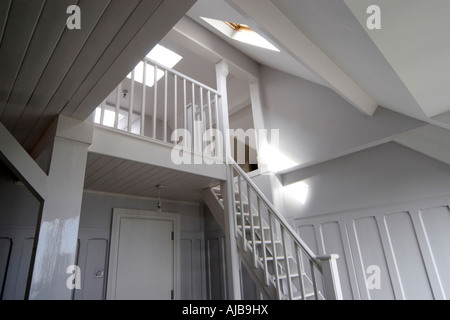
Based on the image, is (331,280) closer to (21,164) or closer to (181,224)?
(21,164)

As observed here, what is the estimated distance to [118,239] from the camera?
10.8 ft

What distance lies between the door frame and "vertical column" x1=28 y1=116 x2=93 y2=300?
1.63 metres

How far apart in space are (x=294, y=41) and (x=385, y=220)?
2003mm

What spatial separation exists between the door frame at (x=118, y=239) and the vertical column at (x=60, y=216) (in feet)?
5.34

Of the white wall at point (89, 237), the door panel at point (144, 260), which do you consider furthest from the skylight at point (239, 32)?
the door panel at point (144, 260)

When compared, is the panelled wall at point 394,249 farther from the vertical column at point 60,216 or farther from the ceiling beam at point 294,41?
the vertical column at point 60,216

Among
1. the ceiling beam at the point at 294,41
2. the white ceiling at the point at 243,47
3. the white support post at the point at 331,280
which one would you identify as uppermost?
the white ceiling at the point at 243,47

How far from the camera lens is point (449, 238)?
7.48ft

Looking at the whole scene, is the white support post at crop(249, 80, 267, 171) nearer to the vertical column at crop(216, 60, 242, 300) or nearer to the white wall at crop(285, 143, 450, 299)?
the vertical column at crop(216, 60, 242, 300)

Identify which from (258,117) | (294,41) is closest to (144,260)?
(258,117)

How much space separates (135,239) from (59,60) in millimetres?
2690

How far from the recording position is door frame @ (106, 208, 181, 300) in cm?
312

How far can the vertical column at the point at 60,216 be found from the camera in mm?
1468

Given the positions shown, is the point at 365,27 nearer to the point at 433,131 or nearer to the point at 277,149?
the point at 433,131
